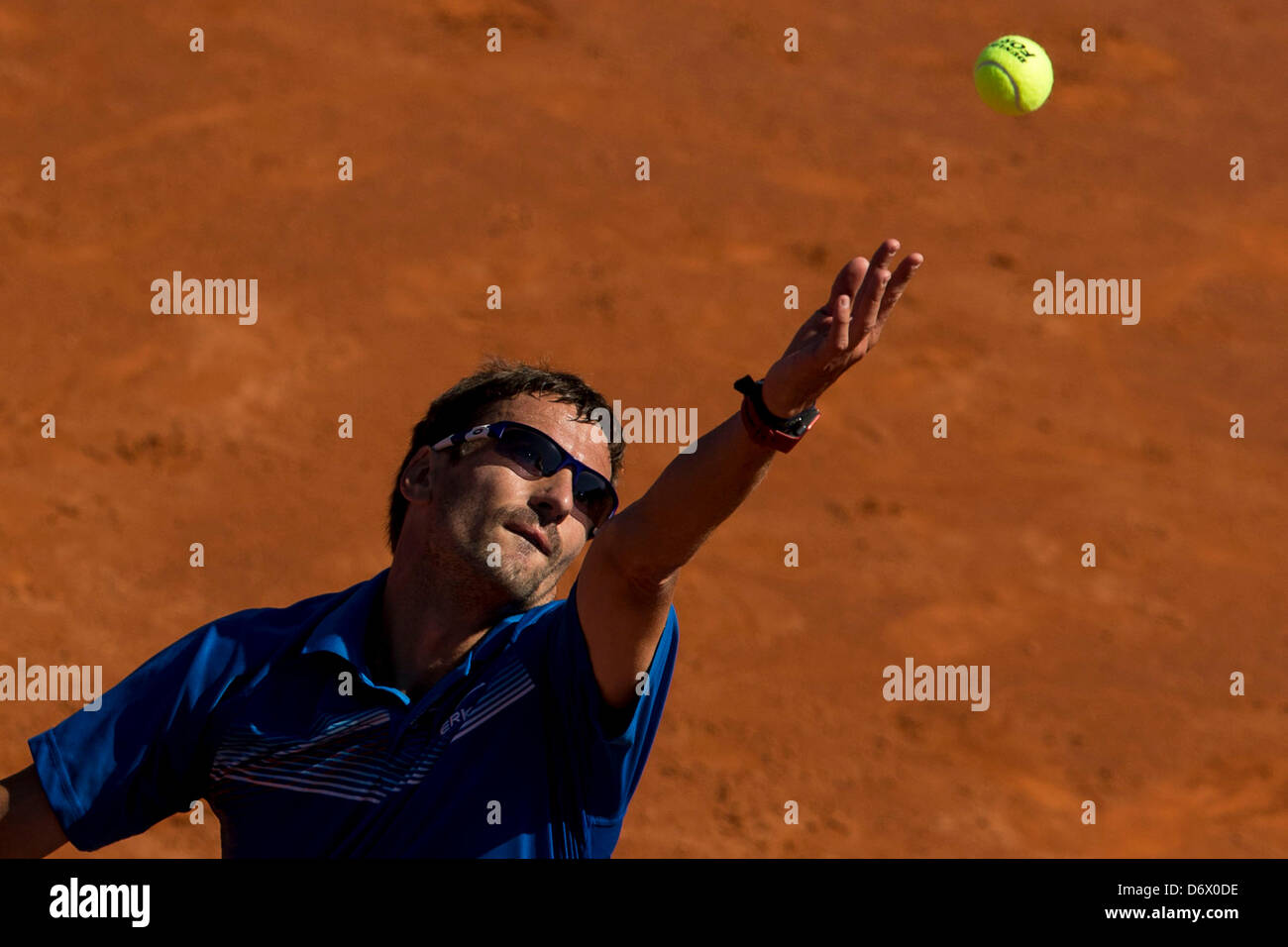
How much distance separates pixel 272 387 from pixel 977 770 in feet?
16.3

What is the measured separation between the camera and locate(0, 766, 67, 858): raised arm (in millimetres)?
3686

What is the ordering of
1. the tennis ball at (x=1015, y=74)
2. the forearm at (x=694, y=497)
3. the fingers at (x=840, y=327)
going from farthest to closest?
the tennis ball at (x=1015, y=74), the forearm at (x=694, y=497), the fingers at (x=840, y=327)

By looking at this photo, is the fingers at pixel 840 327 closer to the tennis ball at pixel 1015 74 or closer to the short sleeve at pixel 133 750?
the short sleeve at pixel 133 750

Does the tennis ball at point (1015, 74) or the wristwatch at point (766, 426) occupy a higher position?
the tennis ball at point (1015, 74)

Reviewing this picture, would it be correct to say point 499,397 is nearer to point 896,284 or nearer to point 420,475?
point 420,475

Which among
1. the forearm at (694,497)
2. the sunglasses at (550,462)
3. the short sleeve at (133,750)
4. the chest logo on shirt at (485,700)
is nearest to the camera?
the forearm at (694,497)

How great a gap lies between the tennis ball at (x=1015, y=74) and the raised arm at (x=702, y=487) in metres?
3.90

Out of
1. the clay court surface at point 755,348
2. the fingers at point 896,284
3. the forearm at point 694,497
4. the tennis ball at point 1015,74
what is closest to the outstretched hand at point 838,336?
the fingers at point 896,284

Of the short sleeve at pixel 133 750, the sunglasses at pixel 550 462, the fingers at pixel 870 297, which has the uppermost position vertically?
the fingers at pixel 870 297

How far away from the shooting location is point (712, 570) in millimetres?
9922

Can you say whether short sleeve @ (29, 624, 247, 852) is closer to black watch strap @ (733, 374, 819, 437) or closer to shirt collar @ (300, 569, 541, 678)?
shirt collar @ (300, 569, 541, 678)

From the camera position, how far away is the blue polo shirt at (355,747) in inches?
136

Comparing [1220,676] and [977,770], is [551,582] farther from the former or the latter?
[1220,676]

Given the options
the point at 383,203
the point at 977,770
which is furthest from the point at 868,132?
the point at 977,770
